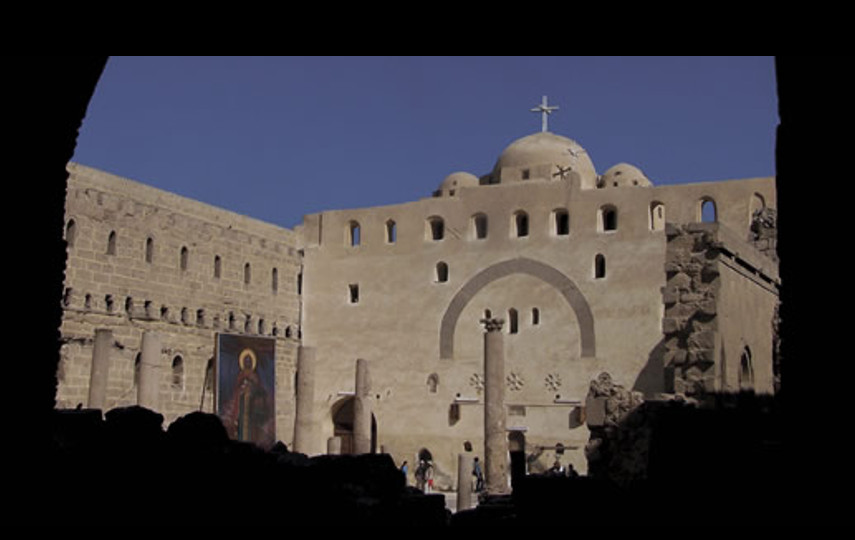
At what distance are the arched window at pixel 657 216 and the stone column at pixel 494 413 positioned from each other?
6.04 metres

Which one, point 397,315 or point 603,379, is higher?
point 397,315

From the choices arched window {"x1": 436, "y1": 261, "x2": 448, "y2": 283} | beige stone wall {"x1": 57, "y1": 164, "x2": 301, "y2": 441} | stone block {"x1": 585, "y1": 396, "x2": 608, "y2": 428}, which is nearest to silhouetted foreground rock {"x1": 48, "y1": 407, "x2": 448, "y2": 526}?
stone block {"x1": 585, "y1": 396, "x2": 608, "y2": 428}

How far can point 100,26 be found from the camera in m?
4.52

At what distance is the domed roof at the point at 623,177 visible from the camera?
3291 cm

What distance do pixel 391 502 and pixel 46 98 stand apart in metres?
4.26

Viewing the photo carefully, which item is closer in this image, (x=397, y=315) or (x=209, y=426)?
(x=209, y=426)

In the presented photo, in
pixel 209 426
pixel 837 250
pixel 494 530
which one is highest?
pixel 837 250

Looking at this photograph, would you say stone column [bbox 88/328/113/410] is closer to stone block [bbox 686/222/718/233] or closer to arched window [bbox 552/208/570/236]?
stone block [bbox 686/222/718/233]

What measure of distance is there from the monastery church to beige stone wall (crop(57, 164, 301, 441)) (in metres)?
0.05

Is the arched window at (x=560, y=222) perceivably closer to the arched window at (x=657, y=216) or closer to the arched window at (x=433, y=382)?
the arched window at (x=657, y=216)

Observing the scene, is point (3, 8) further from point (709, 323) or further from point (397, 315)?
point (397, 315)

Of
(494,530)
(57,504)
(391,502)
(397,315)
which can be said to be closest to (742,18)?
(494,530)

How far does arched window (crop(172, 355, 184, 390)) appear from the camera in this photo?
2531 centimetres

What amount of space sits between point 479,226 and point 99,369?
12041 millimetres
